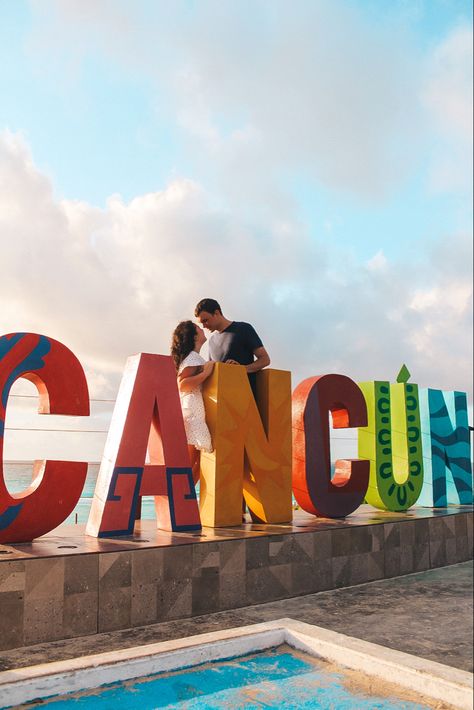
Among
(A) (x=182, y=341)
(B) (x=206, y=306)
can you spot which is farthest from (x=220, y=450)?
(B) (x=206, y=306)

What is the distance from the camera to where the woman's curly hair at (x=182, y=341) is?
229 inches

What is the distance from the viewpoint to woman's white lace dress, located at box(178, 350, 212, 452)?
218 inches

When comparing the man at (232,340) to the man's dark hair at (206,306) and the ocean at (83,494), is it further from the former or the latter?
the ocean at (83,494)

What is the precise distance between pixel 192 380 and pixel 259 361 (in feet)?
3.01

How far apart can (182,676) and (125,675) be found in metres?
0.23

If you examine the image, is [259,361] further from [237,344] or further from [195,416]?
[195,416]

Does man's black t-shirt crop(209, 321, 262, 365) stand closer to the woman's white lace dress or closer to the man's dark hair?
the man's dark hair

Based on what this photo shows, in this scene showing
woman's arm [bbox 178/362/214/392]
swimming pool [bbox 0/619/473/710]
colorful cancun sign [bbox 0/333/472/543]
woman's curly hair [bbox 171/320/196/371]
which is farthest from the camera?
woman's curly hair [bbox 171/320/196/371]

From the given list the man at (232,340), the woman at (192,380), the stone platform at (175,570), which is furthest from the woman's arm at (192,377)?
the stone platform at (175,570)

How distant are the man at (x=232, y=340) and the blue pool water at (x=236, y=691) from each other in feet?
12.6

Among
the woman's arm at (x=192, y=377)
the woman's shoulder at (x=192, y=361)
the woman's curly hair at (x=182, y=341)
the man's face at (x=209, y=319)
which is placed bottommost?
the woman's arm at (x=192, y=377)

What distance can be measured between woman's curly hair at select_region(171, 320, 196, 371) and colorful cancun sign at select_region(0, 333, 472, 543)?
1.16 feet

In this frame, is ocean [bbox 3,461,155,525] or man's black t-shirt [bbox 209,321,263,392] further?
ocean [bbox 3,461,155,525]

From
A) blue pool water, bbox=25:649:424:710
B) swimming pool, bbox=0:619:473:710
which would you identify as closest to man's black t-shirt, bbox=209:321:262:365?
swimming pool, bbox=0:619:473:710
